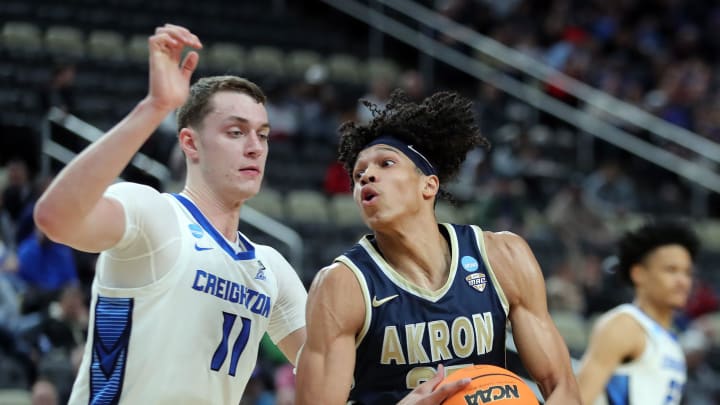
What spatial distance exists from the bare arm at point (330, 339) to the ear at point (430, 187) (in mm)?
472

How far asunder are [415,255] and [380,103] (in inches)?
402

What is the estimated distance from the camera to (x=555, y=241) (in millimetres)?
13188

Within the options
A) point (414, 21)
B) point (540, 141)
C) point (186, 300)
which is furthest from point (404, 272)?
point (414, 21)

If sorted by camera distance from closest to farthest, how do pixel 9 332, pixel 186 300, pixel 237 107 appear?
pixel 186 300
pixel 237 107
pixel 9 332

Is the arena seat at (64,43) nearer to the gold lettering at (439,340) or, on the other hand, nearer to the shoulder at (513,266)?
the shoulder at (513,266)

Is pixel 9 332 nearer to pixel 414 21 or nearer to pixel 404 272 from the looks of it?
pixel 404 272

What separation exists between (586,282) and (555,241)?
3.44 feet

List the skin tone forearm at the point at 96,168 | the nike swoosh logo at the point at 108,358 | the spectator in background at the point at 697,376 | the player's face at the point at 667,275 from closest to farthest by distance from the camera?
1. the skin tone forearm at the point at 96,168
2. the nike swoosh logo at the point at 108,358
3. the player's face at the point at 667,275
4. the spectator in background at the point at 697,376

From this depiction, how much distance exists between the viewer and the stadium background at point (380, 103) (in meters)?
10.9

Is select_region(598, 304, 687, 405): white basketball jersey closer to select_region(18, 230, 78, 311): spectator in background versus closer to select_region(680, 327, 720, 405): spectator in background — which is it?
select_region(680, 327, 720, 405): spectator in background

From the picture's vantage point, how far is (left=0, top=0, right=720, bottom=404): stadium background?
35.7ft

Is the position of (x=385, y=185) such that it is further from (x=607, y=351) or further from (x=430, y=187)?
(x=607, y=351)

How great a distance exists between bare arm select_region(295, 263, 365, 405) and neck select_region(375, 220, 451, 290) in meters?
0.24

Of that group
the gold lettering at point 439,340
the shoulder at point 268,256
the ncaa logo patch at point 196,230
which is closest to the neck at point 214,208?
the ncaa logo patch at point 196,230
